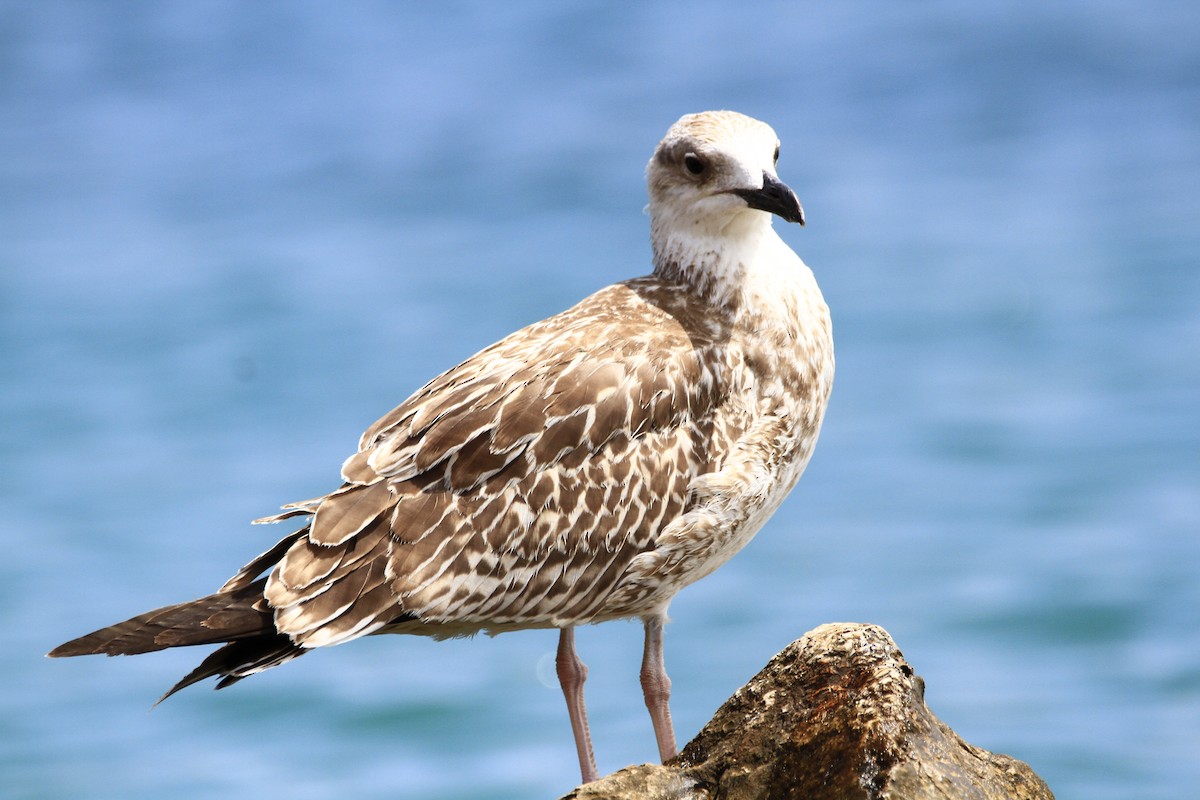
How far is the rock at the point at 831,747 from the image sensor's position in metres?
4.81

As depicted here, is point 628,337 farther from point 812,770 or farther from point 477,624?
point 812,770

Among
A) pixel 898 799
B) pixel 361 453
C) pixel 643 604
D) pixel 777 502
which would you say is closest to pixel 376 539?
pixel 361 453

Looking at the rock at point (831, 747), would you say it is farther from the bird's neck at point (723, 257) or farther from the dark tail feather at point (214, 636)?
the bird's neck at point (723, 257)

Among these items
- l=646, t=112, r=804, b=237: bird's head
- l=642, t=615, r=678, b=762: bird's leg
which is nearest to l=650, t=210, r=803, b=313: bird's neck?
l=646, t=112, r=804, b=237: bird's head

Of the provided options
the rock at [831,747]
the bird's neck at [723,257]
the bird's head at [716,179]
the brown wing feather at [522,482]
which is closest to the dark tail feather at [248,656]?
the brown wing feather at [522,482]

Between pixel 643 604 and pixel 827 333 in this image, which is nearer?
pixel 643 604

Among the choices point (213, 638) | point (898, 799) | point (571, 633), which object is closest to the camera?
point (898, 799)

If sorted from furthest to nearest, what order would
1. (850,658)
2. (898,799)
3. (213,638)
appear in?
(213,638), (850,658), (898,799)

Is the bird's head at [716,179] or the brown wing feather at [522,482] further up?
the bird's head at [716,179]

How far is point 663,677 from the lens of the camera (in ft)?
23.4

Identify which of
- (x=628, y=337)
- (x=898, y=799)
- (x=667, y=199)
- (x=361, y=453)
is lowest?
(x=898, y=799)

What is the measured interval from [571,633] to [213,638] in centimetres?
200

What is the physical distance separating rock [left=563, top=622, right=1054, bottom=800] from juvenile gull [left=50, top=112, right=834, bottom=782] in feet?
4.57

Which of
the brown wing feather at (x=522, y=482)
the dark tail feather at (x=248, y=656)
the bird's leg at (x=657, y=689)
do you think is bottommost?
the dark tail feather at (x=248, y=656)
